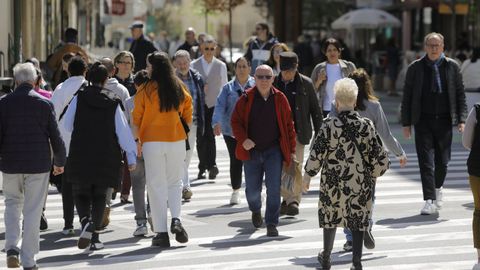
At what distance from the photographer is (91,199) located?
11.7m

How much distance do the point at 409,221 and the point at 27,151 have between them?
4888 mm

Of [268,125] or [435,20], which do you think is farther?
[435,20]

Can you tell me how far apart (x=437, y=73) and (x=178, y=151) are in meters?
3.66

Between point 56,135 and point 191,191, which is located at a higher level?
point 56,135

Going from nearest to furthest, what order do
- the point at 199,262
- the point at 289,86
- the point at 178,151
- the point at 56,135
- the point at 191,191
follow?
the point at 56,135, the point at 199,262, the point at 178,151, the point at 289,86, the point at 191,191

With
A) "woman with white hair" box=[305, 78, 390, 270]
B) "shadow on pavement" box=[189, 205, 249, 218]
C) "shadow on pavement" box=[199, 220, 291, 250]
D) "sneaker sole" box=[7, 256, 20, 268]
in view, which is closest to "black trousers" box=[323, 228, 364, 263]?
"woman with white hair" box=[305, 78, 390, 270]

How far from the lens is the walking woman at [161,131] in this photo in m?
11.7

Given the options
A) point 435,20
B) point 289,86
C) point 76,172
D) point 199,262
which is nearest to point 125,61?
point 289,86

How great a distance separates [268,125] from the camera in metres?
12.4

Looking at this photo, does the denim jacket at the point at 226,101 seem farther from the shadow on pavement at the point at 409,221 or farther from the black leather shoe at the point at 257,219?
the shadow on pavement at the point at 409,221

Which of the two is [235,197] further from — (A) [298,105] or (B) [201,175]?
(B) [201,175]

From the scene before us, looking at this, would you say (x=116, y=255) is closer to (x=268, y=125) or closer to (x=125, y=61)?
(x=268, y=125)

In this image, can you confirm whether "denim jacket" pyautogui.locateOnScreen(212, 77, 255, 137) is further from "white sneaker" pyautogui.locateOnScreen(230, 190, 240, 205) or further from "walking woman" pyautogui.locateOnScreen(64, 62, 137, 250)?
"walking woman" pyautogui.locateOnScreen(64, 62, 137, 250)

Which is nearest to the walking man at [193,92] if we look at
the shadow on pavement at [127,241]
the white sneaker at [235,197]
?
the white sneaker at [235,197]
